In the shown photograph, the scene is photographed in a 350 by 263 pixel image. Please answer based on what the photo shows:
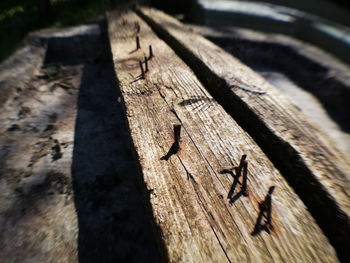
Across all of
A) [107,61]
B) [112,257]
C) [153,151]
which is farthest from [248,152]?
[107,61]

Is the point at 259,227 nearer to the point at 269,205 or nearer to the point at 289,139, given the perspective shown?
the point at 269,205

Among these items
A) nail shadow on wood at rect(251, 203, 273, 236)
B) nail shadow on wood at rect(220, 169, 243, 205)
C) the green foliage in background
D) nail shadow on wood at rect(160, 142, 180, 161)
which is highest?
nail shadow on wood at rect(160, 142, 180, 161)

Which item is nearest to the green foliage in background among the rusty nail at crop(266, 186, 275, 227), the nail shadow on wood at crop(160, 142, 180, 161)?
the nail shadow on wood at crop(160, 142, 180, 161)

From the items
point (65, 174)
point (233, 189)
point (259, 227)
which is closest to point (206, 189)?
point (233, 189)

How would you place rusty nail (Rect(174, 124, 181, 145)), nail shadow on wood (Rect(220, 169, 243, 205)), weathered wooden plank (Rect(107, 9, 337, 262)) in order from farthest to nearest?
rusty nail (Rect(174, 124, 181, 145)) < nail shadow on wood (Rect(220, 169, 243, 205)) < weathered wooden plank (Rect(107, 9, 337, 262))

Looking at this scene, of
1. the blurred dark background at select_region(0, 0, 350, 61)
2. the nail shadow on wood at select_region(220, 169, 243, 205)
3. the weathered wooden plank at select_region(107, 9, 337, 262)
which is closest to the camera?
the weathered wooden plank at select_region(107, 9, 337, 262)

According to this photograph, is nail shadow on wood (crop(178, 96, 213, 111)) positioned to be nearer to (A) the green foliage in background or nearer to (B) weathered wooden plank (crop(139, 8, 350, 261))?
(B) weathered wooden plank (crop(139, 8, 350, 261))

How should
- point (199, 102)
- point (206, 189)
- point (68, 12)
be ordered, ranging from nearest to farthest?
point (206, 189) < point (199, 102) < point (68, 12)
